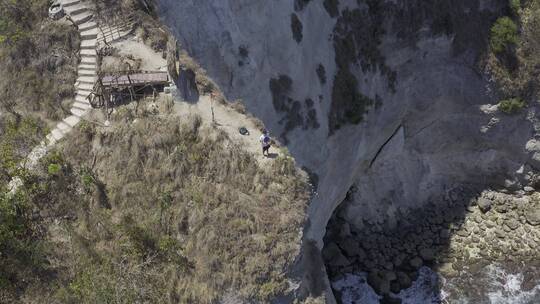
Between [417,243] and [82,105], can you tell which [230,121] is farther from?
[417,243]

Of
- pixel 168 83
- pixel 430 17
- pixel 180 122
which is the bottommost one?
pixel 180 122

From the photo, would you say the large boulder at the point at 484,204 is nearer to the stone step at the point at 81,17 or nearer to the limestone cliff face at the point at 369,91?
the limestone cliff face at the point at 369,91

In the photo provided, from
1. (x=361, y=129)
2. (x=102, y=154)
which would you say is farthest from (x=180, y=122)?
(x=361, y=129)

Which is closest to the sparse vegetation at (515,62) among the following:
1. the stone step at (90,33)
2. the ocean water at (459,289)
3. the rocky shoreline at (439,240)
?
the rocky shoreline at (439,240)

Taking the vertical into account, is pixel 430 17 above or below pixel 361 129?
above

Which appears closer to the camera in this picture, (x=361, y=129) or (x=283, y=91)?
(x=283, y=91)

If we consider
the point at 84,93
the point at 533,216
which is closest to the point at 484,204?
the point at 533,216

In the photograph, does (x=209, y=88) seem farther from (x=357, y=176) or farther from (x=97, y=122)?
(x=357, y=176)

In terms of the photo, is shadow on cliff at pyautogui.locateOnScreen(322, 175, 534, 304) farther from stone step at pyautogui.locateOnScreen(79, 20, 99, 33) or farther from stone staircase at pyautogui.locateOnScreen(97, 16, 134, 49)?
stone step at pyautogui.locateOnScreen(79, 20, 99, 33)
